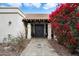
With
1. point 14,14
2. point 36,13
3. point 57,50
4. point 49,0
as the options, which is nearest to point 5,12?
point 14,14

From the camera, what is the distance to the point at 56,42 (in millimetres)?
7293

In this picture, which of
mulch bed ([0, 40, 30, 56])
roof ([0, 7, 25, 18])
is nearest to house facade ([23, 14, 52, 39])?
roof ([0, 7, 25, 18])

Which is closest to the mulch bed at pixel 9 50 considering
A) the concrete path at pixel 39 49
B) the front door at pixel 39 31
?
the concrete path at pixel 39 49

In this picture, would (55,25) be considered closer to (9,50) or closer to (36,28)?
(36,28)

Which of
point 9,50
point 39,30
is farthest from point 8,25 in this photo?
point 9,50

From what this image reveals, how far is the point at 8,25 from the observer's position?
21.6ft

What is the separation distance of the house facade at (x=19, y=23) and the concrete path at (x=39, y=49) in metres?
0.37

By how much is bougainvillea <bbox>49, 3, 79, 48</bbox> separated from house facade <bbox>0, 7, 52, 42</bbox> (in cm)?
57

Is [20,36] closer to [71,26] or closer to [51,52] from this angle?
[51,52]

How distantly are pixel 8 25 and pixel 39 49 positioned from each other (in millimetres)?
1391

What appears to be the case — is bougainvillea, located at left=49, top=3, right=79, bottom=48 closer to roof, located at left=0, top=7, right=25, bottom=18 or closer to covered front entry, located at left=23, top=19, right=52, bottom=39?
covered front entry, located at left=23, top=19, right=52, bottom=39

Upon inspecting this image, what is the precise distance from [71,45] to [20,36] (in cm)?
179

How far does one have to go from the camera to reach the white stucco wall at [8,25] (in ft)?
21.4

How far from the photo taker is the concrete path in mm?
6916
